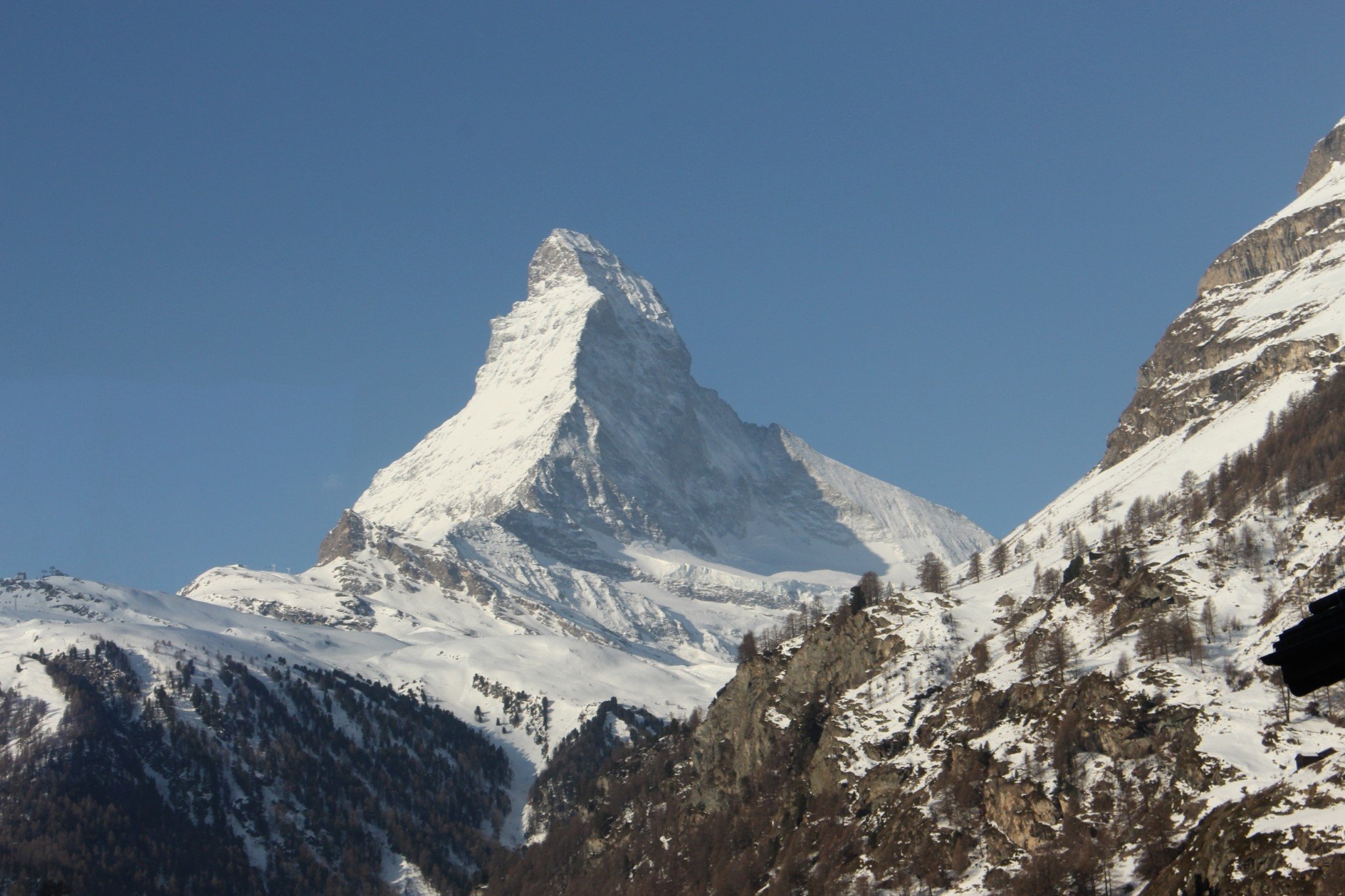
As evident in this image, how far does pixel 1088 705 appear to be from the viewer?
420 feet

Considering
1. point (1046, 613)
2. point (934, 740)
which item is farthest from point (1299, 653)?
point (1046, 613)

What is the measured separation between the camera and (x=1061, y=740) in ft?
413

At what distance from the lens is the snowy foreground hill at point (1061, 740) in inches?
4008

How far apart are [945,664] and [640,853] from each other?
2087 inches

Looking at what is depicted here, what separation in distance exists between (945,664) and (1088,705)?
42.4 metres

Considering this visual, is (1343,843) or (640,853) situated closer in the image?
(1343,843)

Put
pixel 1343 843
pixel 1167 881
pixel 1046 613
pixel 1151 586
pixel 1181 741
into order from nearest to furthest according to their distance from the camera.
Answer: pixel 1343 843 → pixel 1167 881 → pixel 1181 741 → pixel 1151 586 → pixel 1046 613

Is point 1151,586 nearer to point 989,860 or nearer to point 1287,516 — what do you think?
point 1287,516

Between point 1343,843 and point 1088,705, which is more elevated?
point 1088,705

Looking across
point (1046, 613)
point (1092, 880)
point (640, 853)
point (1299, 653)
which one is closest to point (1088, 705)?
point (1092, 880)

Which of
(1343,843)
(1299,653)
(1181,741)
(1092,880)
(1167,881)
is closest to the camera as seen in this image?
(1299,653)

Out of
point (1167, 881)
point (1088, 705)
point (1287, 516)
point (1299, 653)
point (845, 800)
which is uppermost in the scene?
point (1287, 516)

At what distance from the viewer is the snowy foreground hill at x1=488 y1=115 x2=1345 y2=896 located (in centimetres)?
10181

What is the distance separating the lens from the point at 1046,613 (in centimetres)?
16738
